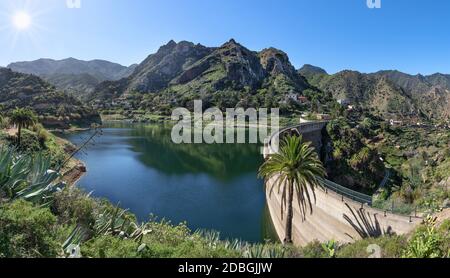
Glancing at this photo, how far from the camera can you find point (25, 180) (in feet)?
50.6

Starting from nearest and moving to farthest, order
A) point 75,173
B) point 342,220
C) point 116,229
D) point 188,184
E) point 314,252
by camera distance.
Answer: point 116,229
point 314,252
point 342,220
point 188,184
point 75,173

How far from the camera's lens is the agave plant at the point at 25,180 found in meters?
13.9

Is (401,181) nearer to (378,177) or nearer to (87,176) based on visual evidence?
(378,177)

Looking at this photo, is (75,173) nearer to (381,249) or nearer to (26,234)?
(26,234)

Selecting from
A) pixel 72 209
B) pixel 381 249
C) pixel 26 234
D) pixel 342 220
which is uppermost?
pixel 26 234

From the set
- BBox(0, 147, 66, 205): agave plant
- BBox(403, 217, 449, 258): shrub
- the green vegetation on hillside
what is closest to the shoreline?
BBox(0, 147, 66, 205): agave plant

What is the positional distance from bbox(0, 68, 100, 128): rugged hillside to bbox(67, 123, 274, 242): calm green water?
151 feet

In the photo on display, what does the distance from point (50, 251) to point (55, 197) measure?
593 cm

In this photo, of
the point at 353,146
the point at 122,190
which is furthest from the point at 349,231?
the point at 353,146

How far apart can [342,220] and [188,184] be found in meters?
28.7

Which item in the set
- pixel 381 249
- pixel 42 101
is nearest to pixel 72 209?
pixel 381 249

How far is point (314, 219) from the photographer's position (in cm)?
2708

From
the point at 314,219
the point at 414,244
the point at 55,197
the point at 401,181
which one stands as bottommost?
the point at 401,181

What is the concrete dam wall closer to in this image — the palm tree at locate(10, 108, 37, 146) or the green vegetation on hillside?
the green vegetation on hillside
